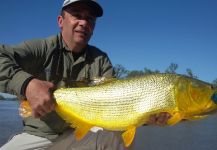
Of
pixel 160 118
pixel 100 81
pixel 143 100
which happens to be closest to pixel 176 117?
pixel 160 118

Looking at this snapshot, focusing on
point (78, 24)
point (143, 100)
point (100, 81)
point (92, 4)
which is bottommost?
point (143, 100)

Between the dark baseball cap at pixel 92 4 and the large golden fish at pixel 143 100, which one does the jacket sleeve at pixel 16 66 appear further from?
the dark baseball cap at pixel 92 4

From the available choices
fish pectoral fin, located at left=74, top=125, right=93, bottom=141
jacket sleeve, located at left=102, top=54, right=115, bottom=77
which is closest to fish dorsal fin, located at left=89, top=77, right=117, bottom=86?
fish pectoral fin, located at left=74, top=125, right=93, bottom=141

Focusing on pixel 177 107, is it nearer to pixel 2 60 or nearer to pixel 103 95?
pixel 103 95

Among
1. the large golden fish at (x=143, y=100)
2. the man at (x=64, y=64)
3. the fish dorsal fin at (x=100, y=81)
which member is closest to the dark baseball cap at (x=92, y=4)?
the man at (x=64, y=64)

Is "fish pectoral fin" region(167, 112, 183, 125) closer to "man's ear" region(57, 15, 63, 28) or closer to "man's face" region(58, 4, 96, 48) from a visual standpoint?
"man's face" region(58, 4, 96, 48)

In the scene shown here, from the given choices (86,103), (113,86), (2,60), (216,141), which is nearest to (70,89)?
(86,103)

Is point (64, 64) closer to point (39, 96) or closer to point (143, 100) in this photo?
point (39, 96)
